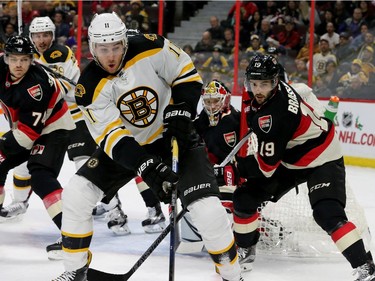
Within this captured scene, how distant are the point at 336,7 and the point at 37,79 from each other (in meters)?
4.24

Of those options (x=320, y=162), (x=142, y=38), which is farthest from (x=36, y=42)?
(x=320, y=162)

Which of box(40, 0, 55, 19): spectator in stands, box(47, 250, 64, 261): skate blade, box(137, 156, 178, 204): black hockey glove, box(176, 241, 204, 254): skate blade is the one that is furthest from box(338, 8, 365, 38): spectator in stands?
box(137, 156, 178, 204): black hockey glove

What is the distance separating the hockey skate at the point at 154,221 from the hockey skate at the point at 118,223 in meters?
0.10

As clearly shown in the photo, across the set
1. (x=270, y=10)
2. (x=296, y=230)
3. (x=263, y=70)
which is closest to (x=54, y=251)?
(x=296, y=230)

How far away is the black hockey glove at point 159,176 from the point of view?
2.74 m

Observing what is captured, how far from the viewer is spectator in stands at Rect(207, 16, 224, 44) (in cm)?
767

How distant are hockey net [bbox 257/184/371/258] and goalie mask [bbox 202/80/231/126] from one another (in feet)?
1.67

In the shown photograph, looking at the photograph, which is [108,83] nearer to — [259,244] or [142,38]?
[142,38]

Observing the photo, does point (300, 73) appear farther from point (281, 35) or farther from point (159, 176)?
point (159, 176)

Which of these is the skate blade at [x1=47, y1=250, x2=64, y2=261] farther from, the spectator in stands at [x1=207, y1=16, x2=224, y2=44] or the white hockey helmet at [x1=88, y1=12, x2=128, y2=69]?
the spectator in stands at [x1=207, y1=16, x2=224, y2=44]

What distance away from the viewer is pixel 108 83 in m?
2.91

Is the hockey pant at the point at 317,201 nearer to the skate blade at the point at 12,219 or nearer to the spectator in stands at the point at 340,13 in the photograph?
the skate blade at the point at 12,219

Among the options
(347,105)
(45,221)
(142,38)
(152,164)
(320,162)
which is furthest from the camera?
(347,105)

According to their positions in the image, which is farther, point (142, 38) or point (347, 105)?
point (347, 105)
